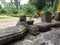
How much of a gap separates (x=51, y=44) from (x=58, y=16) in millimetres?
1255

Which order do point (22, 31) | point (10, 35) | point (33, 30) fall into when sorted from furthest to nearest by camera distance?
point (33, 30)
point (22, 31)
point (10, 35)

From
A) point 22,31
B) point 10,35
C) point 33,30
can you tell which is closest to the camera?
point 10,35

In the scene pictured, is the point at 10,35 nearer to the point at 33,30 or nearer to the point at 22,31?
the point at 22,31

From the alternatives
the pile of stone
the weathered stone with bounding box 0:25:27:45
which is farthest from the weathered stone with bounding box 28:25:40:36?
the weathered stone with bounding box 0:25:27:45

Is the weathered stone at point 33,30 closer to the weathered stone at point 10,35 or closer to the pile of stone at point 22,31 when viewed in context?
the pile of stone at point 22,31

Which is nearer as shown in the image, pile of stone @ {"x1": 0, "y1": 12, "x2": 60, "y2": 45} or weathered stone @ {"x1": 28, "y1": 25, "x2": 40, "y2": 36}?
pile of stone @ {"x1": 0, "y1": 12, "x2": 60, "y2": 45}

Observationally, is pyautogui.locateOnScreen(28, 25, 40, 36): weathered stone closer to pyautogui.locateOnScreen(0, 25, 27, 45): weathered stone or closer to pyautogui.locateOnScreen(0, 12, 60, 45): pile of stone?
pyautogui.locateOnScreen(0, 12, 60, 45): pile of stone

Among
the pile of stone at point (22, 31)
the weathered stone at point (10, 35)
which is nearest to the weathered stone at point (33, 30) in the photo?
the pile of stone at point (22, 31)

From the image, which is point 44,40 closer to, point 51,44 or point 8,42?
point 51,44

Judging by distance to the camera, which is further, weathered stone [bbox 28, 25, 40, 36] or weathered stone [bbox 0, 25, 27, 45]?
weathered stone [bbox 28, 25, 40, 36]

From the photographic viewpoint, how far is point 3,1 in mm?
9836

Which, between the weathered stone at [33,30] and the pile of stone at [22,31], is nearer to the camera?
the pile of stone at [22,31]

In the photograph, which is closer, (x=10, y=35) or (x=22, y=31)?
(x=10, y=35)

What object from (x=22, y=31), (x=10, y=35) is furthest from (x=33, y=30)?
(x=10, y=35)
